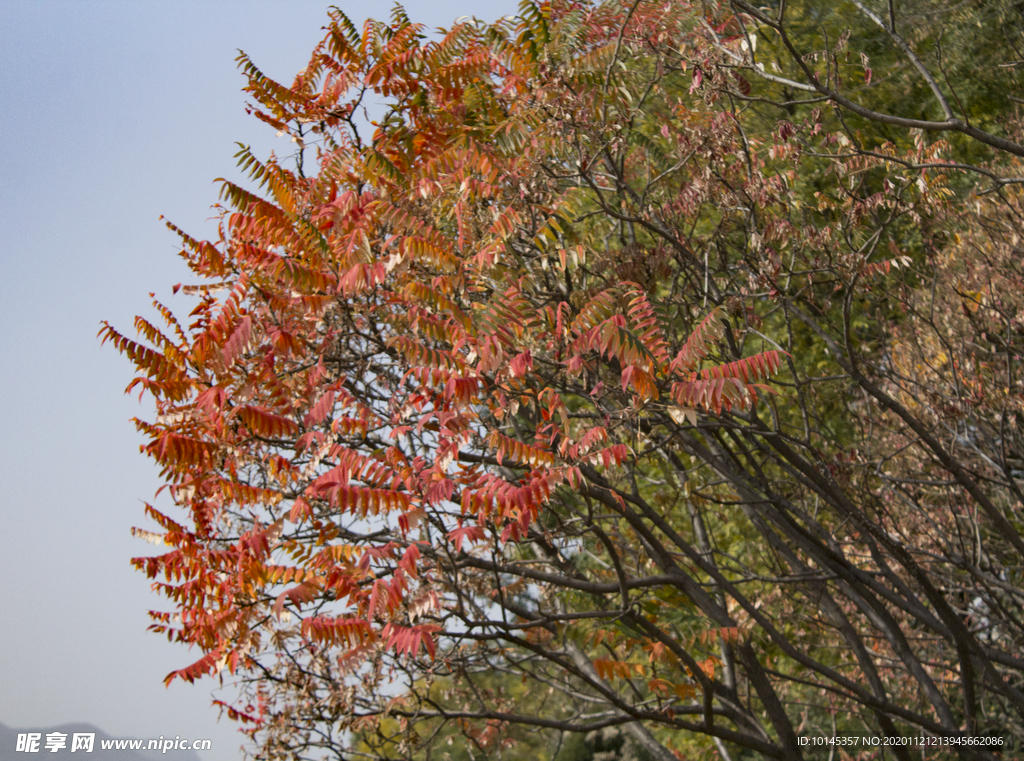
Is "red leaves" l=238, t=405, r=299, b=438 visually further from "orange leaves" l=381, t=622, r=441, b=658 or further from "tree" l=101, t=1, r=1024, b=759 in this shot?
"orange leaves" l=381, t=622, r=441, b=658

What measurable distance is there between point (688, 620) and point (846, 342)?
2.83 metres

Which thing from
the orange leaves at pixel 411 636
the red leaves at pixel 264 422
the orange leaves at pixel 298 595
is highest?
the red leaves at pixel 264 422

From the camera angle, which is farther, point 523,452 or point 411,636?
point 523,452

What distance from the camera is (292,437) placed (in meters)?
5.83

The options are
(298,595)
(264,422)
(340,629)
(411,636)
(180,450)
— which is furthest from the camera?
(264,422)

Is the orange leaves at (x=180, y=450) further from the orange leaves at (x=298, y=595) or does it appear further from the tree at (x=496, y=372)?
the orange leaves at (x=298, y=595)

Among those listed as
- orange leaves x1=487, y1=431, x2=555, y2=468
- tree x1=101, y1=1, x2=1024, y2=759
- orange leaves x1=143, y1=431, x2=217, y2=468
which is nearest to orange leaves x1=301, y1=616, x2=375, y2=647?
tree x1=101, y1=1, x2=1024, y2=759

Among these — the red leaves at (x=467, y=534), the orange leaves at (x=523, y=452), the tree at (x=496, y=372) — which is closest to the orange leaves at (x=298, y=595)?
the tree at (x=496, y=372)

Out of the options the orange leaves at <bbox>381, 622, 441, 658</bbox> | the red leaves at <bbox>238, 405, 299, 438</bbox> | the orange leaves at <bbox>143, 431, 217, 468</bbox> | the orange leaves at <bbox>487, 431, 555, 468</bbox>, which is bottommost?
the orange leaves at <bbox>381, 622, 441, 658</bbox>

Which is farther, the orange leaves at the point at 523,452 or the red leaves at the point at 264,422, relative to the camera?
the red leaves at the point at 264,422

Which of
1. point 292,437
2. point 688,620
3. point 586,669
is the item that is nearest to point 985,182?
point 688,620

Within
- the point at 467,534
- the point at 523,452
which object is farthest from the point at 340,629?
the point at 523,452

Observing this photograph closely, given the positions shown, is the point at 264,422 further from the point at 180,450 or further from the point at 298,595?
the point at 298,595

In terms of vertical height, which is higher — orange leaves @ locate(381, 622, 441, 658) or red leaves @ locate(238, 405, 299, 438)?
red leaves @ locate(238, 405, 299, 438)
